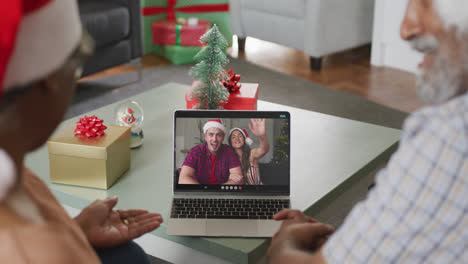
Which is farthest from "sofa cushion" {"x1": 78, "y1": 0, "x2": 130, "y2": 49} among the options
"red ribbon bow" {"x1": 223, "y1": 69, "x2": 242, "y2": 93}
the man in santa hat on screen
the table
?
the man in santa hat on screen

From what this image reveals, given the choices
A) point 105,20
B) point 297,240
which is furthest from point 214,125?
point 105,20

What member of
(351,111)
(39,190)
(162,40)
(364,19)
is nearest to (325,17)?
(364,19)

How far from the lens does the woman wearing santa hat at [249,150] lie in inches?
57.6

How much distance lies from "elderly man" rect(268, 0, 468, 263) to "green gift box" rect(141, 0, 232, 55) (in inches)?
124

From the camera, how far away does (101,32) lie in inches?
118

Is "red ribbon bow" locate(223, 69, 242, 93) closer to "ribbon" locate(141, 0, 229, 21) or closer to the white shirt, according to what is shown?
the white shirt

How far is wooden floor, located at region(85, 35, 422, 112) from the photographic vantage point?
3260 mm

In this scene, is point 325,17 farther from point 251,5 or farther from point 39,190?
point 39,190

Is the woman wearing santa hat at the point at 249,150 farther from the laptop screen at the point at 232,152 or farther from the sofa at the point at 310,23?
the sofa at the point at 310,23

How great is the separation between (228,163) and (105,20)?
1839 mm

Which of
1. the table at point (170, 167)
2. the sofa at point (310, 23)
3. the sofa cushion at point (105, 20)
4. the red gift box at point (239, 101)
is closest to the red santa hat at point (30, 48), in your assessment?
the table at point (170, 167)

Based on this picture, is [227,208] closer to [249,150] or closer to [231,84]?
[249,150]

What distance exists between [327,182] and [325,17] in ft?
7.22

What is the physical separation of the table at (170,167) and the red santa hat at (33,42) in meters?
0.60
